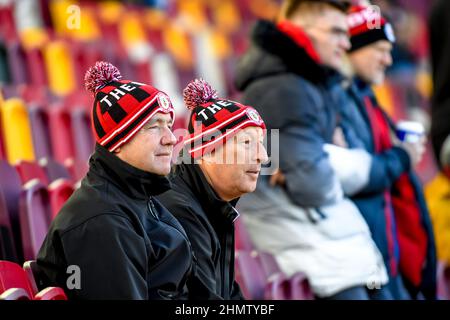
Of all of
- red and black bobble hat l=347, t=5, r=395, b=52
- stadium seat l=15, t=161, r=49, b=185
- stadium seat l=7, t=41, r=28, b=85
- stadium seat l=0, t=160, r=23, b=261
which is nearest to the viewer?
stadium seat l=0, t=160, r=23, b=261

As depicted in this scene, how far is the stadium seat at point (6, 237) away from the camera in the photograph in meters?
1.81

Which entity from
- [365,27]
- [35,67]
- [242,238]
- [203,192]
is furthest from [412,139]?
[35,67]

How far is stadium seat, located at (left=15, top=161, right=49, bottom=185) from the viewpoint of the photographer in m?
2.15

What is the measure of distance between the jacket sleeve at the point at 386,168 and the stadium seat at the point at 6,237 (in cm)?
94

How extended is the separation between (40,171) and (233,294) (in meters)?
0.66

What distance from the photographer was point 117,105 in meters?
1.48

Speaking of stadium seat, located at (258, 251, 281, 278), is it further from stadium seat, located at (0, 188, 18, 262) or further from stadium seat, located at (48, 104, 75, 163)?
stadium seat, located at (48, 104, 75, 163)

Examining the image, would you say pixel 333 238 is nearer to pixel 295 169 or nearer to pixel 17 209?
pixel 295 169

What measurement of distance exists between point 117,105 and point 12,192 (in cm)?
58

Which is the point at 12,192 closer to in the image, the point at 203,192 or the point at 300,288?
the point at 203,192

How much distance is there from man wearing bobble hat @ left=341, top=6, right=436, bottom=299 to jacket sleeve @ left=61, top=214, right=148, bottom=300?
115cm

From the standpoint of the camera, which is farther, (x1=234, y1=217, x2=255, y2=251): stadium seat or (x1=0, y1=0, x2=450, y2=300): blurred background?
(x1=234, y1=217, x2=255, y2=251): stadium seat

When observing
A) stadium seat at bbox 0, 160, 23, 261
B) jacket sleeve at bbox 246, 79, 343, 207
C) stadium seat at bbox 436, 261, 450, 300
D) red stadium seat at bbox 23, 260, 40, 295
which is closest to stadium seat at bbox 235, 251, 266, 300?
jacket sleeve at bbox 246, 79, 343, 207

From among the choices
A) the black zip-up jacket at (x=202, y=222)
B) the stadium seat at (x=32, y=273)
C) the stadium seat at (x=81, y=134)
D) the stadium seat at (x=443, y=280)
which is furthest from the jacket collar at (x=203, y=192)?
the stadium seat at (x=443, y=280)
